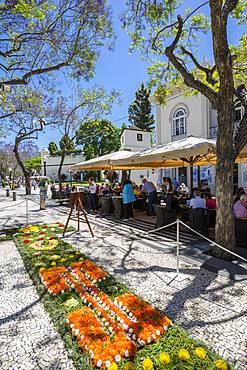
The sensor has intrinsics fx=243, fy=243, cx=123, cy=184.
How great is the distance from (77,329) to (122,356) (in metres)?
0.60

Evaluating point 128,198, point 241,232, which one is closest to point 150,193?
point 128,198

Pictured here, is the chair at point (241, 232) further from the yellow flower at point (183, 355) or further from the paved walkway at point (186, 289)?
the yellow flower at point (183, 355)

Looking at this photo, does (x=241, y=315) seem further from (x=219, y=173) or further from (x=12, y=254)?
(x=12, y=254)

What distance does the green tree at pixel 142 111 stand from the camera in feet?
157

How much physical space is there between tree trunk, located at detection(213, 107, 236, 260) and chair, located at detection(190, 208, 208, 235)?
132 centimetres

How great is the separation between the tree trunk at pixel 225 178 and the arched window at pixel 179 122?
16.4 metres

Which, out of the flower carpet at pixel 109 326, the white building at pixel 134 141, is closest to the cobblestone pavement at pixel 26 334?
the flower carpet at pixel 109 326

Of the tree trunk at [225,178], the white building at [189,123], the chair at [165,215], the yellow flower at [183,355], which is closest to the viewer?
the yellow flower at [183,355]

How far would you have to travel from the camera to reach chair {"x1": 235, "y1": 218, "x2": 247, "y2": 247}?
5.34 meters

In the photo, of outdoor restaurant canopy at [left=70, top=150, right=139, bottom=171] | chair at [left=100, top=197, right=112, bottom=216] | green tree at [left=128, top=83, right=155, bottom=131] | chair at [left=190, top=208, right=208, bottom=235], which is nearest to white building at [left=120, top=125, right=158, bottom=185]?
green tree at [left=128, top=83, right=155, bottom=131]

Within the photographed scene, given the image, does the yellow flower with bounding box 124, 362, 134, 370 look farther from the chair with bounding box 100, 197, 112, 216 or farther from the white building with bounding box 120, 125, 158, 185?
the white building with bounding box 120, 125, 158, 185

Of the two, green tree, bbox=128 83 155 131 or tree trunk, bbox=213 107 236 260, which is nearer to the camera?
tree trunk, bbox=213 107 236 260

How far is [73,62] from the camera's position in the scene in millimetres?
8789

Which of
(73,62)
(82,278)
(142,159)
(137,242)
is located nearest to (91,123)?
(73,62)
